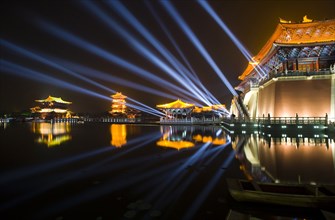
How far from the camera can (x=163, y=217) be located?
17.2 ft

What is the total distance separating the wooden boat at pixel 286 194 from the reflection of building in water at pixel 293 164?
1.02 meters

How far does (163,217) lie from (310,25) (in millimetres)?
22497

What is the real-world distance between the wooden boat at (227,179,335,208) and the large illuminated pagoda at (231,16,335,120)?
55.3ft

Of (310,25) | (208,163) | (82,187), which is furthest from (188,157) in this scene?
(310,25)

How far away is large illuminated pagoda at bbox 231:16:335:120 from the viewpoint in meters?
20.5

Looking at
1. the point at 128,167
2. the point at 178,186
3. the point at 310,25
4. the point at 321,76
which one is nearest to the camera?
the point at 178,186

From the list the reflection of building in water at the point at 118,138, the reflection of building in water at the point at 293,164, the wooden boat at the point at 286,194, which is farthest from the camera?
the reflection of building in water at the point at 118,138

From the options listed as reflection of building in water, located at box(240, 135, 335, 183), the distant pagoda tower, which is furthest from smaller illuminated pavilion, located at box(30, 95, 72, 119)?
reflection of building in water, located at box(240, 135, 335, 183)

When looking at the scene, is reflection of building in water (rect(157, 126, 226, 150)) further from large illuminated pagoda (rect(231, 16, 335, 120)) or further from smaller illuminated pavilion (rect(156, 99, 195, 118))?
smaller illuminated pavilion (rect(156, 99, 195, 118))

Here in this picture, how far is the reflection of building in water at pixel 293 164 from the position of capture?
7859mm

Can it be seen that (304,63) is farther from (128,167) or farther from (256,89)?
(128,167)

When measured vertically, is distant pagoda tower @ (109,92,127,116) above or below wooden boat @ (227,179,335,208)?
above

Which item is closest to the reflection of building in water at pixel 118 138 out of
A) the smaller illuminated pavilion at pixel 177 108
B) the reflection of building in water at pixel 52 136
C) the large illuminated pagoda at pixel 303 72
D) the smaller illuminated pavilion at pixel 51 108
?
the reflection of building in water at pixel 52 136

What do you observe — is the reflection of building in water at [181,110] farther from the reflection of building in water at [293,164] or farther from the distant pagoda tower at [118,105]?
the reflection of building in water at [293,164]
